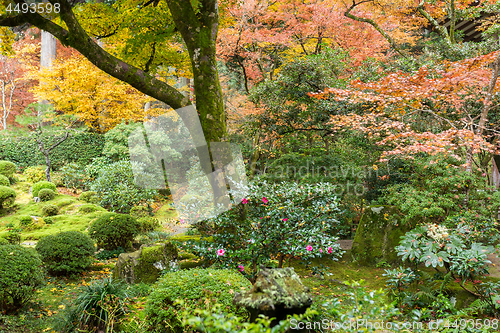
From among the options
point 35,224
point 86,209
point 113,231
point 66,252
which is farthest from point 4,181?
point 66,252

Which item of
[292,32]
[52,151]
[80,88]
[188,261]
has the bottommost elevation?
[188,261]

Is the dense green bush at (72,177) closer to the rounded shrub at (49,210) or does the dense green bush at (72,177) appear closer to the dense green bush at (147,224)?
the rounded shrub at (49,210)

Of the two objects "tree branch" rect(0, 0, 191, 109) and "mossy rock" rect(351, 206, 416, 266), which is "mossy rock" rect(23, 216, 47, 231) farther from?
"mossy rock" rect(351, 206, 416, 266)

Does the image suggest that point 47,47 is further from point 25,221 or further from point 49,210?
point 25,221

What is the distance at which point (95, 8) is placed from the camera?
5301mm

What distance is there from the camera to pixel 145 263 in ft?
14.8

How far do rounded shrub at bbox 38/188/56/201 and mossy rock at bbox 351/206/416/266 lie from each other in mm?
9222

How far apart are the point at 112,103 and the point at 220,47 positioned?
484 cm

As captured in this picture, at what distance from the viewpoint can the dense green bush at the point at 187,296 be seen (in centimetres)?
263

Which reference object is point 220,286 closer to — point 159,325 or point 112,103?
point 159,325

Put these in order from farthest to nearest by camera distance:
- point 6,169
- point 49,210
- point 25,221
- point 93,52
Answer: point 6,169 < point 49,210 < point 25,221 < point 93,52

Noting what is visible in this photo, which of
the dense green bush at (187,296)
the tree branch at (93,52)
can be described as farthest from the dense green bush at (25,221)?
the dense green bush at (187,296)

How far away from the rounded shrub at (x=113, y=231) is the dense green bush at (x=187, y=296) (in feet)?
11.2

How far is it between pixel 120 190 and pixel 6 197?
3.35m
